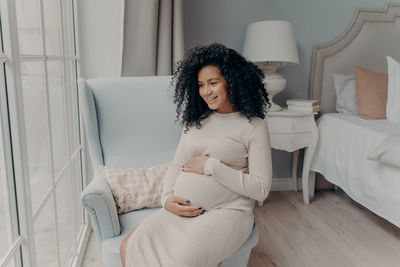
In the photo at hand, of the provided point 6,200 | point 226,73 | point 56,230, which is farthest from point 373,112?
point 6,200

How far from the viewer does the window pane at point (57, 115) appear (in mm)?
1597

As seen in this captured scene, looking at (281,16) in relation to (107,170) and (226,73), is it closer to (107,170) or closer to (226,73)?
(226,73)

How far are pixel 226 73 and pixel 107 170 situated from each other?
68cm

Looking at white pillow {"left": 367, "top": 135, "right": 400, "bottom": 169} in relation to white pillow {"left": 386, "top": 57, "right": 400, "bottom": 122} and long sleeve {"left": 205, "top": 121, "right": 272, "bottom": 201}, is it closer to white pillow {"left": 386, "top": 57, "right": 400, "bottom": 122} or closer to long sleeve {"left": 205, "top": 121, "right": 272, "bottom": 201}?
white pillow {"left": 386, "top": 57, "right": 400, "bottom": 122}

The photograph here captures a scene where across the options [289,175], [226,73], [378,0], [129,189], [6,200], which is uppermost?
[378,0]

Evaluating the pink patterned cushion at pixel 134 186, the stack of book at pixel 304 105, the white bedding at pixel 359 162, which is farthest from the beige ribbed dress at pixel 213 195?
the stack of book at pixel 304 105

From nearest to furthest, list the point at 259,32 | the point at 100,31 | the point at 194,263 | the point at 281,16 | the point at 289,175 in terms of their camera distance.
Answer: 1. the point at 194,263
2. the point at 100,31
3. the point at 259,32
4. the point at 281,16
5. the point at 289,175

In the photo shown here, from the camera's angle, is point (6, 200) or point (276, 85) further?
point (276, 85)

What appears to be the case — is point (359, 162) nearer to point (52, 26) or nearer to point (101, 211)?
point (101, 211)

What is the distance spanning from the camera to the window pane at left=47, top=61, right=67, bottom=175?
5.24ft

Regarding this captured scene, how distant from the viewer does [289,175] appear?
3.14 m

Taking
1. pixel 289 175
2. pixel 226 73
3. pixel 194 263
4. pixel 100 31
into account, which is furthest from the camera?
pixel 289 175

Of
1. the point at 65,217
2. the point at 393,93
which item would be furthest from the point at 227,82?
the point at 393,93

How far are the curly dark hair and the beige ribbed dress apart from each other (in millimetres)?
43
